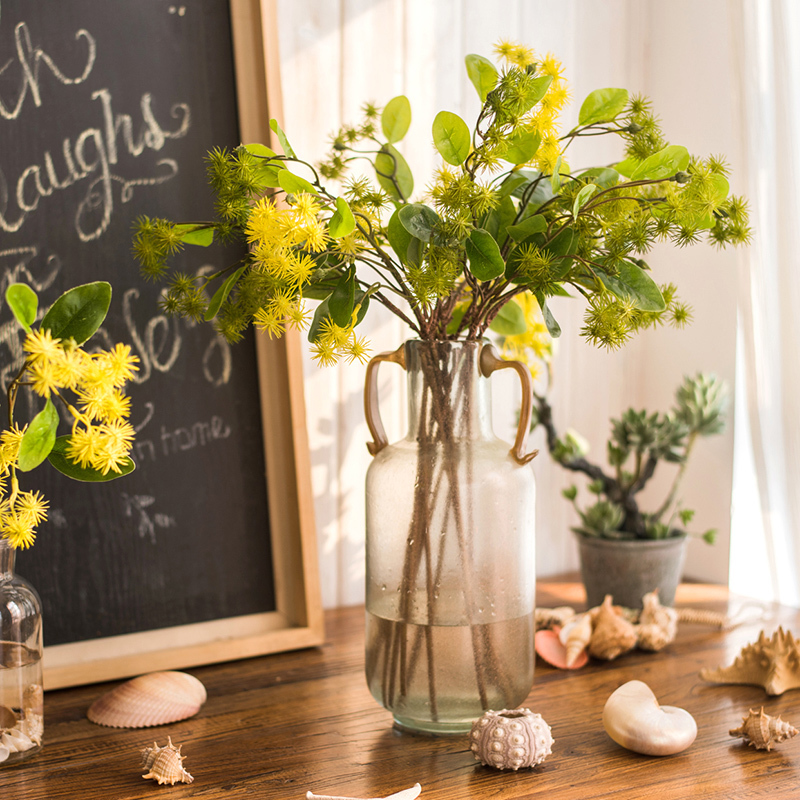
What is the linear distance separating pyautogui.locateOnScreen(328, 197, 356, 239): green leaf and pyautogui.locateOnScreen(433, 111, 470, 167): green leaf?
0.35 ft

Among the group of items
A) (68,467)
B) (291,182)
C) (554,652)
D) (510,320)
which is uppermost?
(291,182)

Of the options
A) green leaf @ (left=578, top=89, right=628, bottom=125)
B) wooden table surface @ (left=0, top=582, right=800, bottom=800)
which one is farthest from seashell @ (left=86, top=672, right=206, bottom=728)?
green leaf @ (left=578, top=89, right=628, bottom=125)

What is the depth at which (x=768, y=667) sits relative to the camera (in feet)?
2.87

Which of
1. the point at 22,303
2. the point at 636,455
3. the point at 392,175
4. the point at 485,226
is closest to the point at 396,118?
the point at 392,175

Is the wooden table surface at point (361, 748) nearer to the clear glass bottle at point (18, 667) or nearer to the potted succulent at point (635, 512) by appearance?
the clear glass bottle at point (18, 667)

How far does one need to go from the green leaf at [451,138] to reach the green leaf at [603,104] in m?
0.11

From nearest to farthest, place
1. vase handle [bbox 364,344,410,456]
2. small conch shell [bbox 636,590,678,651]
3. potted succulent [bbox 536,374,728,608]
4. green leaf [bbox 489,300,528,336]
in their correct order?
vase handle [bbox 364,344,410,456] → green leaf [bbox 489,300,528,336] → small conch shell [bbox 636,590,678,651] → potted succulent [bbox 536,374,728,608]

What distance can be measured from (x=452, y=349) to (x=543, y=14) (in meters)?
0.80

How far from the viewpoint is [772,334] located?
1.17 m

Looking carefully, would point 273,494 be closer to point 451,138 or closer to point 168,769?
point 168,769

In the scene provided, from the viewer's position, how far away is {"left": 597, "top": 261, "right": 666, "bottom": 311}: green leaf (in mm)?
706

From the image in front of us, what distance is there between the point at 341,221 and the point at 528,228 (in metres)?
0.17

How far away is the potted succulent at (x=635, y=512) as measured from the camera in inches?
43.9

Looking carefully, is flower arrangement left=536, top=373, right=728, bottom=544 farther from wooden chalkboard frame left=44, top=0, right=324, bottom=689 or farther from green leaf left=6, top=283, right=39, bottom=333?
green leaf left=6, top=283, right=39, bottom=333
